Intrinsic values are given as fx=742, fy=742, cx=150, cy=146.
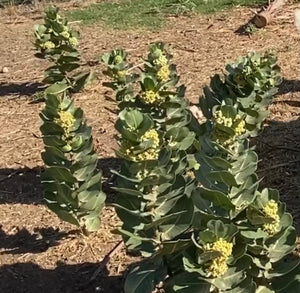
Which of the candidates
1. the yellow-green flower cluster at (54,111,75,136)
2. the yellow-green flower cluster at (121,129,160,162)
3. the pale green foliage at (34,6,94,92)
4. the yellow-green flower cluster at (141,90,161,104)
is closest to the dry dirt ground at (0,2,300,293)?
the pale green foliage at (34,6,94,92)

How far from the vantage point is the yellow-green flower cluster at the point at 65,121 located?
10.5 ft

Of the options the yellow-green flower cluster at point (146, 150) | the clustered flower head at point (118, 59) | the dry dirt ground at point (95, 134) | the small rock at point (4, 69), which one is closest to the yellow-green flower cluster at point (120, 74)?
the clustered flower head at point (118, 59)

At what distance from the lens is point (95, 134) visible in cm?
486

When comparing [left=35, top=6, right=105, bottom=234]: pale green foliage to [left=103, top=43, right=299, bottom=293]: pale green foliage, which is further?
[left=35, top=6, right=105, bottom=234]: pale green foliage

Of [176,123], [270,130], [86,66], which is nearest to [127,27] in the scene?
[86,66]

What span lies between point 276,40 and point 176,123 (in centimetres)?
319

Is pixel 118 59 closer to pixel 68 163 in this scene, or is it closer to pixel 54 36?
pixel 68 163

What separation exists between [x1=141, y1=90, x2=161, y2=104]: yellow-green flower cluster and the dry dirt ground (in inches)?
28.8

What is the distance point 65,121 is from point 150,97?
389 mm

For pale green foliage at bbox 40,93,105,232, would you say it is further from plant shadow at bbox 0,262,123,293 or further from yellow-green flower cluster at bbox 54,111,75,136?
plant shadow at bbox 0,262,123,293

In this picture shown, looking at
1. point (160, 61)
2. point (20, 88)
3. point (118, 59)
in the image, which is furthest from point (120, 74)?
point (20, 88)

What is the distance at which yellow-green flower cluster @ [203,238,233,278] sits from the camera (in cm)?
225

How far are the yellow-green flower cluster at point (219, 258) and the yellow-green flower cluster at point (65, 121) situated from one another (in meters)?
1.15

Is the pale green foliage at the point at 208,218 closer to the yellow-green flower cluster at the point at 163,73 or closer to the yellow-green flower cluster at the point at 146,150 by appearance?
the yellow-green flower cluster at the point at 146,150
